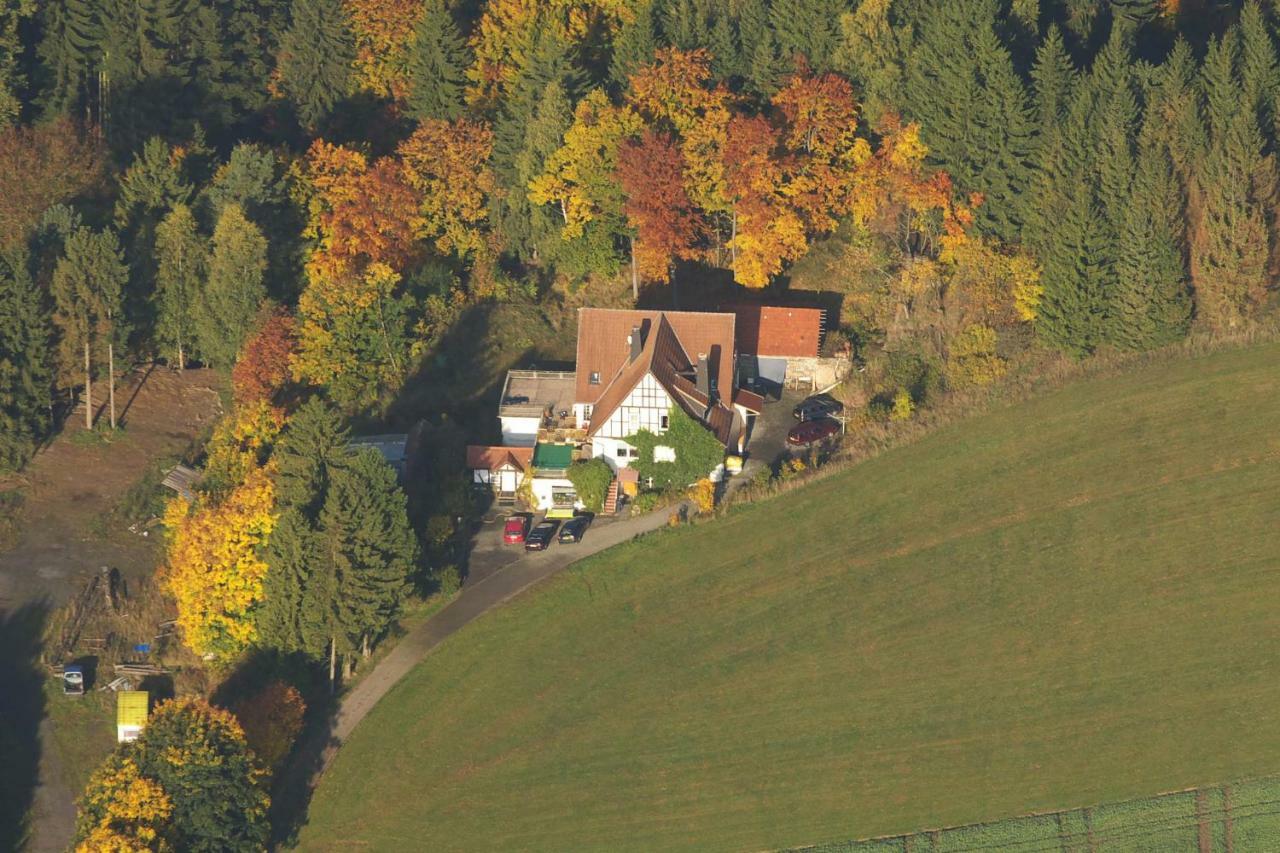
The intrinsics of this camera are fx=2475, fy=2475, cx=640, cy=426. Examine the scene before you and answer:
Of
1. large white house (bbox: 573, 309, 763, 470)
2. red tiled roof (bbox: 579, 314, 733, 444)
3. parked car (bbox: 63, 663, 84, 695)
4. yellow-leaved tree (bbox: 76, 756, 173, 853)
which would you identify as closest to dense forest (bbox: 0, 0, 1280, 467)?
large white house (bbox: 573, 309, 763, 470)

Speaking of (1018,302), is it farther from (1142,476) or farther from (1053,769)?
(1053,769)

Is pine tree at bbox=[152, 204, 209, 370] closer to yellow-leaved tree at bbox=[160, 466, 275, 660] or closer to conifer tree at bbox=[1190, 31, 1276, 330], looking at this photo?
yellow-leaved tree at bbox=[160, 466, 275, 660]

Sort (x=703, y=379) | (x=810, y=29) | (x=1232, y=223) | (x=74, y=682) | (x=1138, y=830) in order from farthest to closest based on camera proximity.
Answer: (x=810, y=29) < (x=703, y=379) < (x=1232, y=223) < (x=74, y=682) < (x=1138, y=830)

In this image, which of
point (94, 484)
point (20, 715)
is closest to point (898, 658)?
point (20, 715)

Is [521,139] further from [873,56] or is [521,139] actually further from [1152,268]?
[1152,268]

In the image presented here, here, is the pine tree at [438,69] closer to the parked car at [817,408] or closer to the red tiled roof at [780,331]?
the red tiled roof at [780,331]

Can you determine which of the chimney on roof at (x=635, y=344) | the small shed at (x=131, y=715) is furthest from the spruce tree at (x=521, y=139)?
the small shed at (x=131, y=715)
